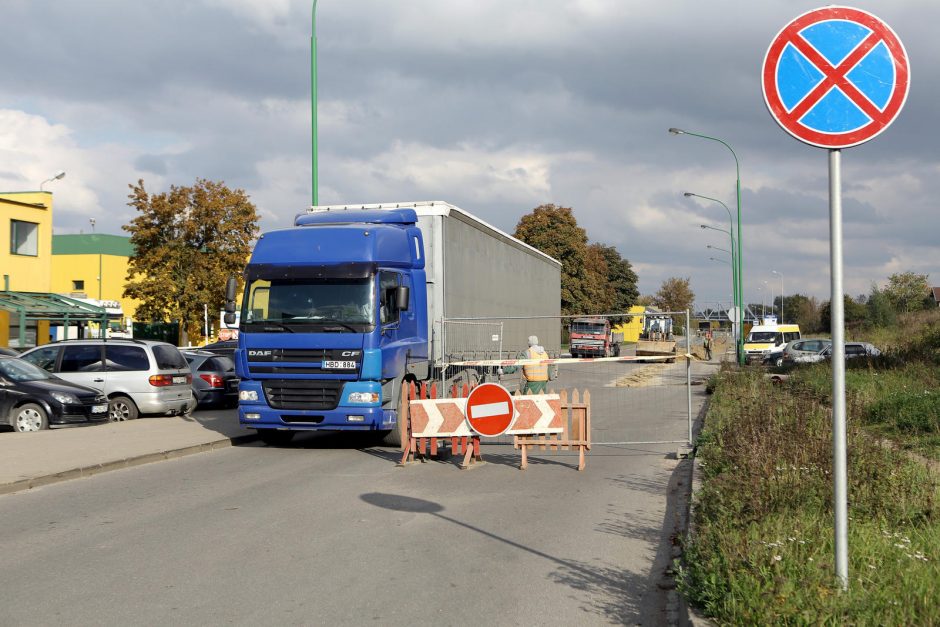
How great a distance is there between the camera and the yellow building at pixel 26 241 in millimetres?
36812

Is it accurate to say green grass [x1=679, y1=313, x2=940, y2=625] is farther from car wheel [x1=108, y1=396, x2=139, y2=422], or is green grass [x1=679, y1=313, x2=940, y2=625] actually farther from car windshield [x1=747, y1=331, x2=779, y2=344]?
car windshield [x1=747, y1=331, x2=779, y2=344]

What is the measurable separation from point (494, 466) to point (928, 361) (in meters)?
14.3

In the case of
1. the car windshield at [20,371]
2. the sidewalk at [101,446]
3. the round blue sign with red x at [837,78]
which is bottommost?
the sidewalk at [101,446]

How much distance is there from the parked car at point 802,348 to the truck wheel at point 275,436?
26.1 m

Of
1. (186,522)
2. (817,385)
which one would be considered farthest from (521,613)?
(817,385)

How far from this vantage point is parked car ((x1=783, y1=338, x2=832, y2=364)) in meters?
36.6

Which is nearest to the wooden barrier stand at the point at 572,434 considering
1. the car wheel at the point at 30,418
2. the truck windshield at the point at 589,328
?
the car wheel at the point at 30,418

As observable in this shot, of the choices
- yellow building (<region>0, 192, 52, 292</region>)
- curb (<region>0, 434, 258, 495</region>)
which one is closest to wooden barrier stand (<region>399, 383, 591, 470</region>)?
curb (<region>0, 434, 258, 495</region>)

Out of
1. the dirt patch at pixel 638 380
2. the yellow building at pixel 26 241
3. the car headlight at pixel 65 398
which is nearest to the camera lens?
the car headlight at pixel 65 398

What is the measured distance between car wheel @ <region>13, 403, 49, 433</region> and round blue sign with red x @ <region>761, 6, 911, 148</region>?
49.6ft

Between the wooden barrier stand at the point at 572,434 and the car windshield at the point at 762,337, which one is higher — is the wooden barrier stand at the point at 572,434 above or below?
below

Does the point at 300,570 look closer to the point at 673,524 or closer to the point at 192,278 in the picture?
the point at 673,524

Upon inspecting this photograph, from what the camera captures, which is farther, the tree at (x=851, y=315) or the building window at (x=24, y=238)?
the tree at (x=851, y=315)

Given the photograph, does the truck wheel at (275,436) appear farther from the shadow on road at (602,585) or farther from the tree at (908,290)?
the tree at (908,290)
